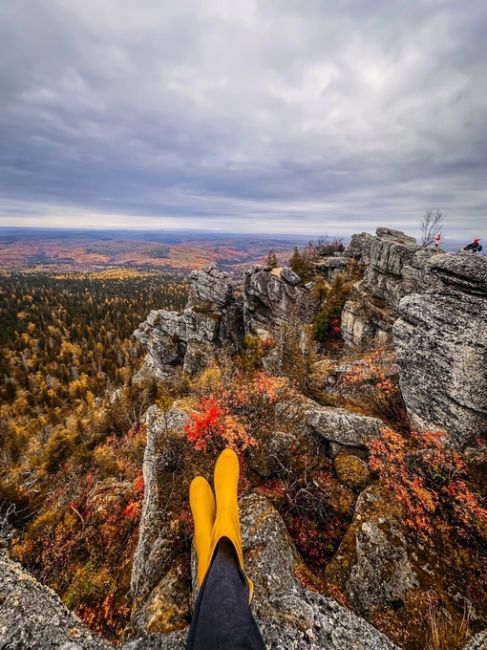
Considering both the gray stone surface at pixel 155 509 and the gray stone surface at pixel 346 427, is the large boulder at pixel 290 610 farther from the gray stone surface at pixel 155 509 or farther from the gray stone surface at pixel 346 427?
the gray stone surface at pixel 346 427

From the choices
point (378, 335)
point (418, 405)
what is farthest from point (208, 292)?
point (418, 405)

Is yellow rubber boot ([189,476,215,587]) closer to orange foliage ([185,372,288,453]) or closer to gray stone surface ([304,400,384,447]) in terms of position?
orange foliage ([185,372,288,453])

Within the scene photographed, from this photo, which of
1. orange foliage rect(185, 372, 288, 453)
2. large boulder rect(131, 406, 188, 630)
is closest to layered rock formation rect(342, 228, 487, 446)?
orange foliage rect(185, 372, 288, 453)

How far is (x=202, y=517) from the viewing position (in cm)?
625

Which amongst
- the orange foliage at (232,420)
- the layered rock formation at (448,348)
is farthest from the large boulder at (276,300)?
the layered rock formation at (448,348)

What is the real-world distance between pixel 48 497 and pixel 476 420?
2425cm

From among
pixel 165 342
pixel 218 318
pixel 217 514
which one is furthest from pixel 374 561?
pixel 165 342

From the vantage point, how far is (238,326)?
38.8m

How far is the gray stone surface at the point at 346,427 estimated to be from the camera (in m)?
9.44

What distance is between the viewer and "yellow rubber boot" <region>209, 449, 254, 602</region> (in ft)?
15.5

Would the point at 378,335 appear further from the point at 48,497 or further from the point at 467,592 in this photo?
the point at 48,497

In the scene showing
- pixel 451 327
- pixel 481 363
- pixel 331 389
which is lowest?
pixel 331 389

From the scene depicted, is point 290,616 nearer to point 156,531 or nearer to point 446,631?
point 446,631

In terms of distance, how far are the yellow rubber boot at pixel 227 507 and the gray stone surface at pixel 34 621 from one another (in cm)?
245
